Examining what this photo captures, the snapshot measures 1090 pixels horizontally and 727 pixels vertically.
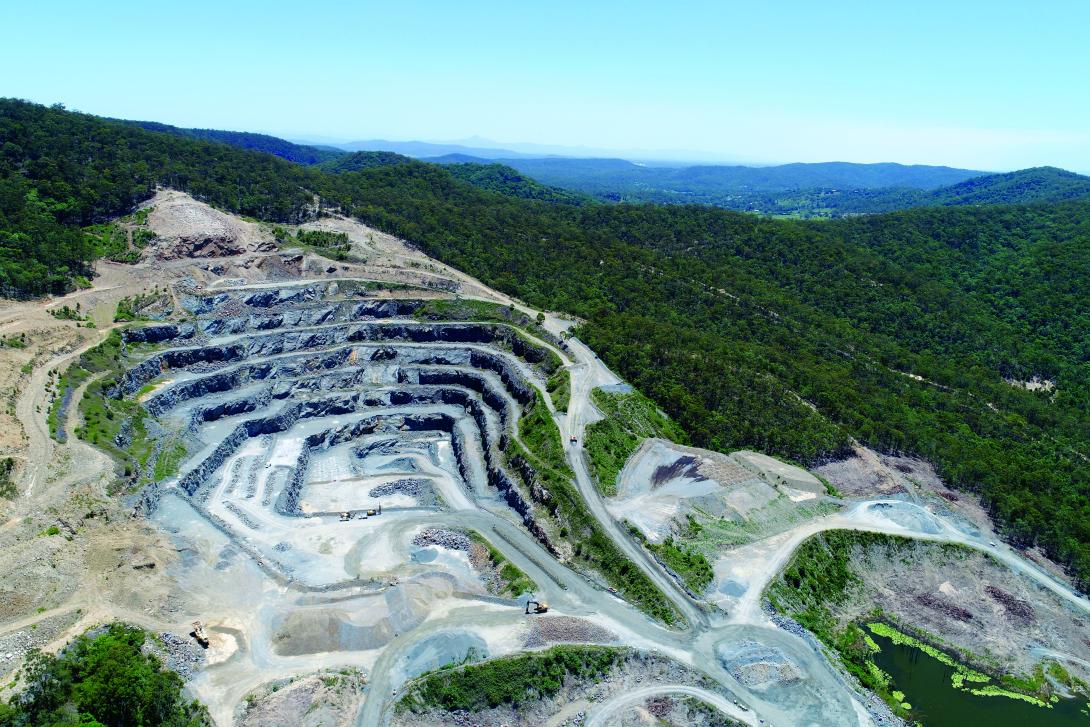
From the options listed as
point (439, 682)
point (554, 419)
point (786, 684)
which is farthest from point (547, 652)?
point (554, 419)

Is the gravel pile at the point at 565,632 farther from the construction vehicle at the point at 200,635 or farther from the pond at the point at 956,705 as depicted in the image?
the pond at the point at 956,705

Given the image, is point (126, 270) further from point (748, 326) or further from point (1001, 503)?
point (1001, 503)

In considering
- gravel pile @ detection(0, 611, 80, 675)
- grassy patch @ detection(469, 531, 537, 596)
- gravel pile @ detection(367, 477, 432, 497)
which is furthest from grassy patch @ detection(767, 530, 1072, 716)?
gravel pile @ detection(0, 611, 80, 675)

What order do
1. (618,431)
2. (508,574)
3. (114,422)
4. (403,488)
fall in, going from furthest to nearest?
(618,431) < (403,488) < (114,422) < (508,574)

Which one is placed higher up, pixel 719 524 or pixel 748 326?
pixel 748 326

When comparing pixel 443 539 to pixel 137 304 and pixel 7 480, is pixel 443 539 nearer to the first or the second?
pixel 7 480

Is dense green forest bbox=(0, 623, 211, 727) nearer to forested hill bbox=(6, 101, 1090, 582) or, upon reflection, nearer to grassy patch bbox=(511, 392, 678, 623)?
grassy patch bbox=(511, 392, 678, 623)

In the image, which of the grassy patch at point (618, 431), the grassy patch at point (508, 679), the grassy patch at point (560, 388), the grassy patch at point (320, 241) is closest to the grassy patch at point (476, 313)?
the grassy patch at point (560, 388)

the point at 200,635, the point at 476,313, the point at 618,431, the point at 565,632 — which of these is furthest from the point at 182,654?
the point at 476,313
